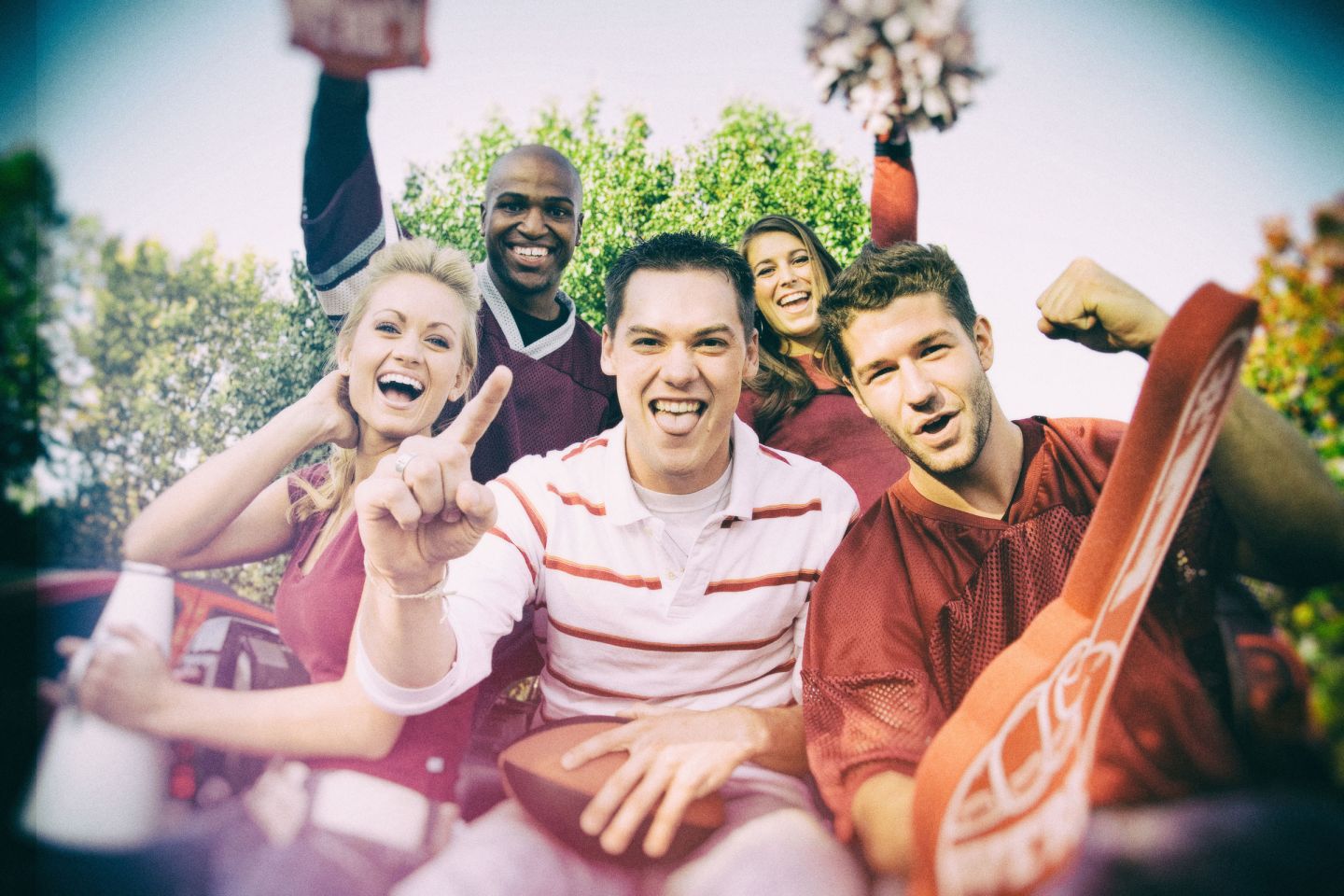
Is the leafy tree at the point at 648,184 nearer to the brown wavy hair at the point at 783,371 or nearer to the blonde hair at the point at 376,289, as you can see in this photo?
the brown wavy hair at the point at 783,371

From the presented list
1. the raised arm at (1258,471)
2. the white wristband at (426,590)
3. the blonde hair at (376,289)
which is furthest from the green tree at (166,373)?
the raised arm at (1258,471)

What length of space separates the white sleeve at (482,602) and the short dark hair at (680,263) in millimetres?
632

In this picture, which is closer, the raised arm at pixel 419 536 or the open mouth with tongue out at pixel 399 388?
the raised arm at pixel 419 536

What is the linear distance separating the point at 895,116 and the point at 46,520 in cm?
255

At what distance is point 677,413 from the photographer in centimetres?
240

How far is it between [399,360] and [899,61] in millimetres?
1621

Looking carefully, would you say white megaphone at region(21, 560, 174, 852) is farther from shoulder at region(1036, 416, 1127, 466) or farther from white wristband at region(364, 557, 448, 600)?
shoulder at region(1036, 416, 1127, 466)

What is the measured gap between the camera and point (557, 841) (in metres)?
2.09

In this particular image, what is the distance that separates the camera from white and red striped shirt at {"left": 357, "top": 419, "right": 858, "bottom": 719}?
230cm

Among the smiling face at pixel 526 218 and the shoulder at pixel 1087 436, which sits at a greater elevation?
the smiling face at pixel 526 218

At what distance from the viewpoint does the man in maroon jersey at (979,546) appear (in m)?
2.04

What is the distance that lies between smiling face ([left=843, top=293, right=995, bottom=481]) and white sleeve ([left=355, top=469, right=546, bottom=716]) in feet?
3.38

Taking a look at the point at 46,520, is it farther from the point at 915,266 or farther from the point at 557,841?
the point at 915,266

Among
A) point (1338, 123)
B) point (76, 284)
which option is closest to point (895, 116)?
point (1338, 123)
